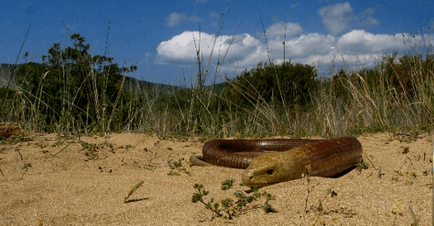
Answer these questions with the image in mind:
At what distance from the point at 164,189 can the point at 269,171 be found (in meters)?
1.00

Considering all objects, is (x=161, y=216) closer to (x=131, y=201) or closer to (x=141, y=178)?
(x=131, y=201)

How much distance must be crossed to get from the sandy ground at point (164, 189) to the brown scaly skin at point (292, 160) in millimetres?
160

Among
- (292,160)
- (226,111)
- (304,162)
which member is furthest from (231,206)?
(226,111)

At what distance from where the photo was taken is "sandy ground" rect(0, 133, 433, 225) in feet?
8.90

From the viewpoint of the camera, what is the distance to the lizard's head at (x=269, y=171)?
3.71 meters

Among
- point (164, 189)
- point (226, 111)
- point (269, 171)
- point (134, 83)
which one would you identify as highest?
point (134, 83)

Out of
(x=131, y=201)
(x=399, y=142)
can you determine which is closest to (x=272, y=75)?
(x=399, y=142)

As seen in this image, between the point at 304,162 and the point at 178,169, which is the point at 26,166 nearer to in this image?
the point at 178,169

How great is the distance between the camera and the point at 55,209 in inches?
135

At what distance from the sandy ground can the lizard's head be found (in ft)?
0.45

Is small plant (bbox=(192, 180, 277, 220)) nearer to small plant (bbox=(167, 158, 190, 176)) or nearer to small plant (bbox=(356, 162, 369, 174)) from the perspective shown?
small plant (bbox=(167, 158, 190, 176))

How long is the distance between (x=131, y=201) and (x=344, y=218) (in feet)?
6.02

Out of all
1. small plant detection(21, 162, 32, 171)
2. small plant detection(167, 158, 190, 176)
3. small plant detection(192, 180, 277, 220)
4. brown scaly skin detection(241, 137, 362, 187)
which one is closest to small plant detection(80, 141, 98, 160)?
small plant detection(21, 162, 32, 171)

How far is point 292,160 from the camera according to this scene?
4.05 metres
